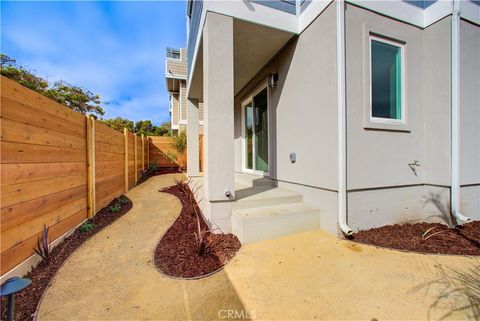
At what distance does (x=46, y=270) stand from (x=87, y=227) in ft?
3.90

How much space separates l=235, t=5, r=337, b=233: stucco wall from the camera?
134 inches

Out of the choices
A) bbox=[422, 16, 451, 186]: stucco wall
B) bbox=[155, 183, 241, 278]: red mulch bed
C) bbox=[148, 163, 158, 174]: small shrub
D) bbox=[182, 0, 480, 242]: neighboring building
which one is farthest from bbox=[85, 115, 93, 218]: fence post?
bbox=[422, 16, 451, 186]: stucco wall

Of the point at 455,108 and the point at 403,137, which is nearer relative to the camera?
the point at 455,108

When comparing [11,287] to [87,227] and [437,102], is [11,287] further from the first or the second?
[437,102]

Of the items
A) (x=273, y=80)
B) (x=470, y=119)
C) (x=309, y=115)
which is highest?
(x=273, y=80)

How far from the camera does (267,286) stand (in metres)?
2.18

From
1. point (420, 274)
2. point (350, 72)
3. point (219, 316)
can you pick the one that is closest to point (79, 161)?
point (219, 316)

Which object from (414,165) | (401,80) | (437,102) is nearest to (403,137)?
(414,165)

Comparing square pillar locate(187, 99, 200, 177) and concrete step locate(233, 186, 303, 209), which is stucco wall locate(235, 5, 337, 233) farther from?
square pillar locate(187, 99, 200, 177)

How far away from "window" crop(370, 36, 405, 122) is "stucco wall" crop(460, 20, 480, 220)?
1.10m

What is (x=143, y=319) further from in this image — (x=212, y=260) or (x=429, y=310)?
(x=429, y=310)

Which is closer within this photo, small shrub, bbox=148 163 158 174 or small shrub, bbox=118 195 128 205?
small shrub, bbox=118 195 128 205

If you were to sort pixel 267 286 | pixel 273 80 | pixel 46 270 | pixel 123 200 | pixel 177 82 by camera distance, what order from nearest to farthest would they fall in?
1. pixel 267 286
2. pixel 46 270
3. pixel 273 80
4. pixel 123 200
5. pixel 177 82

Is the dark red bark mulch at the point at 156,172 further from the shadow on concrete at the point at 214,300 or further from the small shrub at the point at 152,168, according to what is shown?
the shadow on concrete at the point at 214,300
